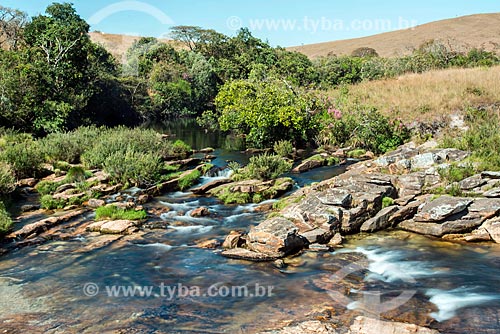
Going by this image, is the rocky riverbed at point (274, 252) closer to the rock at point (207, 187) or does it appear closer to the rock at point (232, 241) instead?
the rock at point (232, 241)

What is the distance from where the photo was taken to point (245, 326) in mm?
6902

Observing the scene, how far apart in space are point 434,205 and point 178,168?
478 inches

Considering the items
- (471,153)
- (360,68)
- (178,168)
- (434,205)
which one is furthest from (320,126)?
(360,68)

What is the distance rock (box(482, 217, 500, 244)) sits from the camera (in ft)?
33.6

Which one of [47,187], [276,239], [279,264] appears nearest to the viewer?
[279,264]

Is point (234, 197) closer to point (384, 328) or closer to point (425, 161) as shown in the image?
point (425, 161)

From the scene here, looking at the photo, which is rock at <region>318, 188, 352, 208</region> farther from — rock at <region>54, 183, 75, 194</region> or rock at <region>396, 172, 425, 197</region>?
rock at <region>54, 183, 75, 194</region>

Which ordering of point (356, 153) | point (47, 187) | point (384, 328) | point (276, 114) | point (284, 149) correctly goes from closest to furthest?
point (384, 328) → point (47, 187) → point (356, 153) → point (284, 149) → point (276, 114)

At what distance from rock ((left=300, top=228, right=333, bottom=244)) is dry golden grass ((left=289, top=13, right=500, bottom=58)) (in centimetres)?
6269

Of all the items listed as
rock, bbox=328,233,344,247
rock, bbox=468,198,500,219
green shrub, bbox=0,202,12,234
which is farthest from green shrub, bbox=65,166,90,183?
rock, bbox=468,198,500,219

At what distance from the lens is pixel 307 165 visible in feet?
62.5

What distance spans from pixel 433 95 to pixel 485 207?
13.9 meters

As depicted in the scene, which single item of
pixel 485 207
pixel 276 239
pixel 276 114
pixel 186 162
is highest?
pixel 276 114

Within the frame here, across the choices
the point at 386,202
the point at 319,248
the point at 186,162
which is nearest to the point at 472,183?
the point at 386,202
